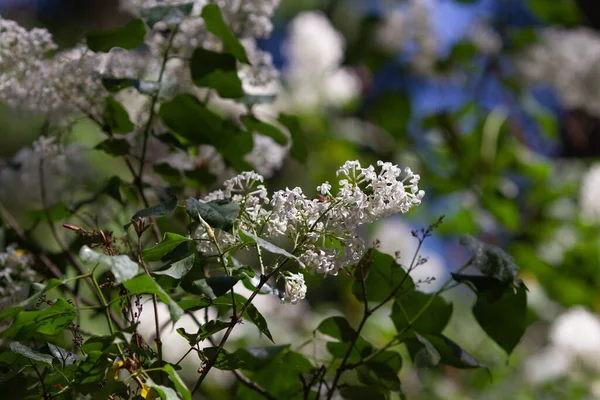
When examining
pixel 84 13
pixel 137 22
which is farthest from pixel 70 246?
pixel 84 13

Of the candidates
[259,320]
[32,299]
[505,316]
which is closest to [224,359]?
[259,320]

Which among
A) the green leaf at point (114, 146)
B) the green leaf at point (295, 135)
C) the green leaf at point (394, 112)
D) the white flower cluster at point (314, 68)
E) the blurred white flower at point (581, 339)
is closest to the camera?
the green leaf at point (114, 146)

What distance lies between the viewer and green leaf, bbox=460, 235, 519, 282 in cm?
55

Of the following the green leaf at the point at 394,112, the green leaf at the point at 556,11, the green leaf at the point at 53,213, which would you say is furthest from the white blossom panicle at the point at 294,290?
the green leaf at the point at 556,11

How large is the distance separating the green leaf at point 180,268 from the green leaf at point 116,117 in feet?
0.97

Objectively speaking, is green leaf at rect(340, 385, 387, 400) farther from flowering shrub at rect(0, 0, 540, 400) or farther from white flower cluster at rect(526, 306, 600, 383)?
white flower cluster at rect(526, 306, 600, 383)

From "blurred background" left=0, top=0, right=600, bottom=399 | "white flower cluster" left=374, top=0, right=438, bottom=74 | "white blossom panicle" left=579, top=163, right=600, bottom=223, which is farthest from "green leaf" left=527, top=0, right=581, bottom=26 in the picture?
"white blossom panicle" left=579, top=163, right=600, bottom=223

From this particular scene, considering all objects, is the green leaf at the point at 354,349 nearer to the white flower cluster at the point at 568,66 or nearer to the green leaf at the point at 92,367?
the green leaf at the point at 92,367

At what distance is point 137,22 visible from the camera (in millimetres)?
615

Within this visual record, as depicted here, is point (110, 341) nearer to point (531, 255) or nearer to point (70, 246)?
point (70, 246)

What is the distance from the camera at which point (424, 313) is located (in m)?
0.61

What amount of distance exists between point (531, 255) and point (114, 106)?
3.96 feet

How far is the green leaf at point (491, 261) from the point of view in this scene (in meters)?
0.55

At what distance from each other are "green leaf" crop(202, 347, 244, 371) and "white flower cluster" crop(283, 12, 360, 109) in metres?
1.73
